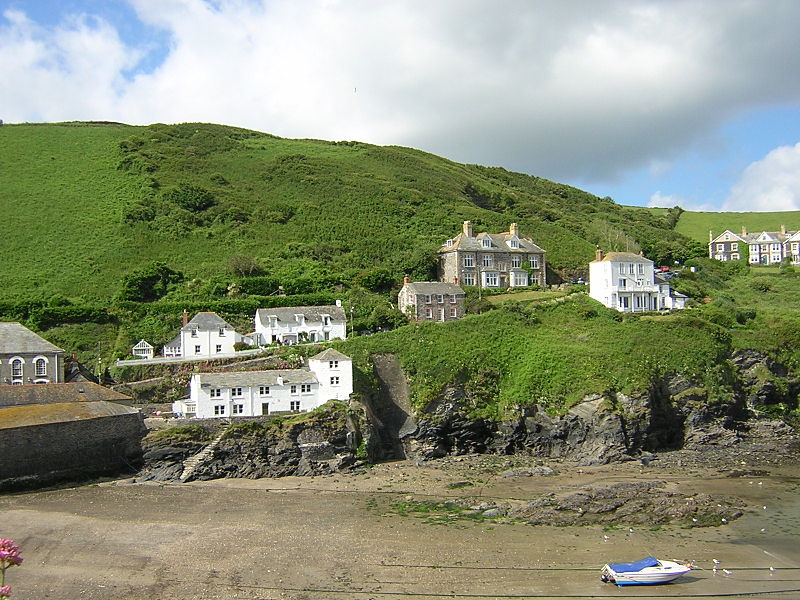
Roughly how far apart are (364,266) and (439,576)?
58.0 m

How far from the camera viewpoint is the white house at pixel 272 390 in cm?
4828

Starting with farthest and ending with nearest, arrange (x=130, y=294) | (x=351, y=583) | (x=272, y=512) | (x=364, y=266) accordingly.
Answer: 1. (x=364, y=266)
2. (x=130, y=294)
3. (x=272, y=512)
4. (x=351, y=583)

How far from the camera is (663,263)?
309 feet

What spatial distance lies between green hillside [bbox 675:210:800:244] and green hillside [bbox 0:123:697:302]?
8495 mm

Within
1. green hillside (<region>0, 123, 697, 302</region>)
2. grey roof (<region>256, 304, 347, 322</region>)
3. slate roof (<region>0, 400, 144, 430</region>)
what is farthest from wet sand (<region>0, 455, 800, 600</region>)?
green hillside (<region>0, 123, 697, 302</region>)

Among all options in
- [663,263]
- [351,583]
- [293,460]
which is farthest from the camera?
[663,263]

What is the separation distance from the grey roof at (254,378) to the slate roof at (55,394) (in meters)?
5.99

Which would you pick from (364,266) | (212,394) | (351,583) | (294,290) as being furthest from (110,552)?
(364,266)

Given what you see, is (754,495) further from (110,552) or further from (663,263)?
(663,263)

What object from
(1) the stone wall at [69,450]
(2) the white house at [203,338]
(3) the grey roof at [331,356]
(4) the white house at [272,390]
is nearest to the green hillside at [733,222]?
(2) the white house at [203,338]

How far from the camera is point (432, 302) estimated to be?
6506 centimetres

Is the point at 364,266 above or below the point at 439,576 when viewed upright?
above

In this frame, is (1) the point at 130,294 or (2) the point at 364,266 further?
(2) the point at 364,266

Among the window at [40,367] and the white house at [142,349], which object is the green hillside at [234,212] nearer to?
the white house at [142,349]
